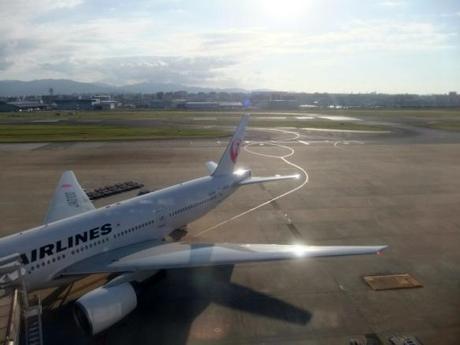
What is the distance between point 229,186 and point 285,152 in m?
49.2

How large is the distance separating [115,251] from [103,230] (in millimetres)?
1606

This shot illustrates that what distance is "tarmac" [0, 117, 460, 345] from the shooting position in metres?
22.3

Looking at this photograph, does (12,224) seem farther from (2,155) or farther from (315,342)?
(2,155)

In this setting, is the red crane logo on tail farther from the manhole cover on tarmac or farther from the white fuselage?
the manhole cover on tarmac

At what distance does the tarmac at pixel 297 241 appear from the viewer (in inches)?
878

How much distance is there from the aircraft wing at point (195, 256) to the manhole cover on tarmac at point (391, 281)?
18.3 ft

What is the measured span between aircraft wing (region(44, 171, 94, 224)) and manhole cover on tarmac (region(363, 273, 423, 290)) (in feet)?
72.7

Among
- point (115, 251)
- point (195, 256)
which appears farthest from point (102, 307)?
point (195, 256)

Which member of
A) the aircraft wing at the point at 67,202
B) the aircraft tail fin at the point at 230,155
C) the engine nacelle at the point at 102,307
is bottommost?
the engine nacelle at the point at 102,307

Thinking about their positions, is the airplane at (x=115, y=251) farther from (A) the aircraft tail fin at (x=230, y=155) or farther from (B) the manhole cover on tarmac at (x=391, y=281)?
(A) the aircraft tail fin at (x=230, y=155)

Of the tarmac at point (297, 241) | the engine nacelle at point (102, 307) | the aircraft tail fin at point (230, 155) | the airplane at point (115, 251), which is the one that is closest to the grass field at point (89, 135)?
the tarmac at point (297, 241)

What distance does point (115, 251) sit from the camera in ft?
84.7

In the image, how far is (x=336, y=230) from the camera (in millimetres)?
37531

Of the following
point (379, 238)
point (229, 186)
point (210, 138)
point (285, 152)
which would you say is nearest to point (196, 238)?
point (229, 186)
